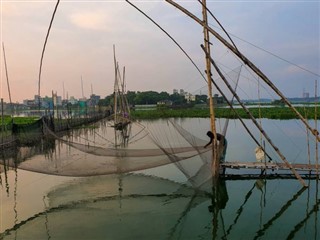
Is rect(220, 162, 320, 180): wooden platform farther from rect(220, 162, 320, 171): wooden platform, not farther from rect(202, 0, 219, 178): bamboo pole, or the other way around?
rect(202, 0, 219, 178): bamboo pole

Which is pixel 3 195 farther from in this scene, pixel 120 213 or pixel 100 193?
pixel 120 213

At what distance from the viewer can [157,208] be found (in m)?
6.31

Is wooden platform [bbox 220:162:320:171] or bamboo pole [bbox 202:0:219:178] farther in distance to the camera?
wooden platform [bbox 220:162:320:171]

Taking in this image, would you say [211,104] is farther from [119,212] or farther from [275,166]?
[119,212]

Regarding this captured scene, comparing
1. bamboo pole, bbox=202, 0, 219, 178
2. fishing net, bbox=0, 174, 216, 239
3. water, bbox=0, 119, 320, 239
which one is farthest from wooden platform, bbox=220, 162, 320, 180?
fishing net, bbox=0, 174, 216, 239

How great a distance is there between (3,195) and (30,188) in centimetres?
65

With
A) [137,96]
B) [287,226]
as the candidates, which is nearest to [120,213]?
[287,226]

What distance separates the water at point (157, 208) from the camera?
530 cm

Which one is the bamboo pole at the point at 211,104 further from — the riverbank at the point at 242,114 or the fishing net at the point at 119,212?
the riverbank at the point at 242,114

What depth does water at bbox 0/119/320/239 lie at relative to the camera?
17.4 ft

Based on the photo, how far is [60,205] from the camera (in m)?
6.54

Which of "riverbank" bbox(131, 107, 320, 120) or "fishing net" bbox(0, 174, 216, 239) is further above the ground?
"riverbank" bbox(131, 107, 320, 120)

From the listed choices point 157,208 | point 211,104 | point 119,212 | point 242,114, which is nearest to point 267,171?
point 211,104

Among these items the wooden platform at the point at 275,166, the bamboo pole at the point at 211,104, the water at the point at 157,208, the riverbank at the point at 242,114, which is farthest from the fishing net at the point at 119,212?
the riverbank at the point at 242,114
